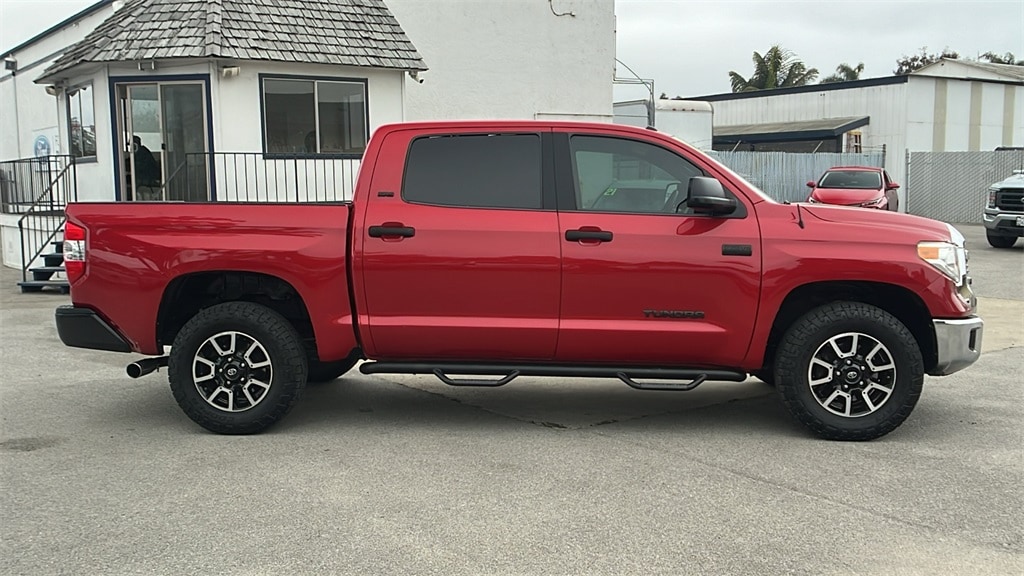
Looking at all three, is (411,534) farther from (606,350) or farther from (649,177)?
(649,177)

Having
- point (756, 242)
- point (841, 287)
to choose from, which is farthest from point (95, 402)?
point (841, 287)

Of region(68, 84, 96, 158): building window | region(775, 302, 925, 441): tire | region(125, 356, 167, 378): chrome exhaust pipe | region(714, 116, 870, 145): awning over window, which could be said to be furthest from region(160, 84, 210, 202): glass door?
region(714, 116, 870, 145): awning over window

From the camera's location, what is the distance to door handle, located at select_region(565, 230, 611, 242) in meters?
5.59

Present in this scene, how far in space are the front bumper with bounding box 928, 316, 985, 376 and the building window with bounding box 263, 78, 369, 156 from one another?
41.3 ft

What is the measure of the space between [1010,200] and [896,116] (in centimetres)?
1646

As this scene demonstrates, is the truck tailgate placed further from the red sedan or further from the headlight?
the red sedan

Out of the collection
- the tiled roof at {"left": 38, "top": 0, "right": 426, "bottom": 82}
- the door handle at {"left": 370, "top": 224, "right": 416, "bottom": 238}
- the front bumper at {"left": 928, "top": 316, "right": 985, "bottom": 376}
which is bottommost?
the front bumper at {"left": 928, "top": 316, "right": 985, "bottom": 376}

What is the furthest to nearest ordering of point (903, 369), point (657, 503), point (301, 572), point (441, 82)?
point (441, 82), point (903, 369), point (657, 503), point (301, 572)

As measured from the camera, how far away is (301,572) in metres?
3.74

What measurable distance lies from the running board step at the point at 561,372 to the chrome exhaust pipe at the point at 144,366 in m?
1.43

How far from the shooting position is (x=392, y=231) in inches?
224

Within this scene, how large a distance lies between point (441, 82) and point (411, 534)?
15917 millimetres

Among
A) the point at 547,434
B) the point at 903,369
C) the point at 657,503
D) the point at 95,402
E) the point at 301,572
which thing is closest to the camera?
the point at 301,572

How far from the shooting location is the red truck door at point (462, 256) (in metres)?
5.63
